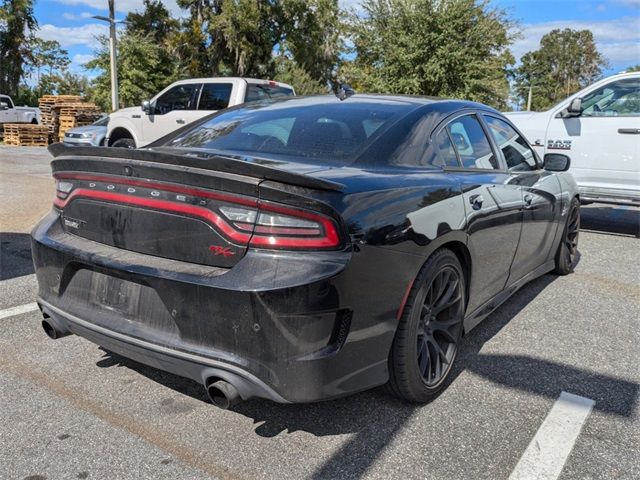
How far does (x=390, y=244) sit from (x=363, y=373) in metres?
0.56

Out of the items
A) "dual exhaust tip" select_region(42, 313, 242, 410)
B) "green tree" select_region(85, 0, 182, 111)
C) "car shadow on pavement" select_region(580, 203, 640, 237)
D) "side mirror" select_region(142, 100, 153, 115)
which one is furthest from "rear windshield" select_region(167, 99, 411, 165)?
"green tree" select_region(85, 0, 182, 111)

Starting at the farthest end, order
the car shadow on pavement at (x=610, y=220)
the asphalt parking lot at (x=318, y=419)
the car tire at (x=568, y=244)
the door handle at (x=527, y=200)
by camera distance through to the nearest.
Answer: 1. the car shadow on pavement at (x=610, y=220)
2. the car tire at (x=568, y=244)
3. the door handle at (x=527, y=200)
4. the asphalt parking lot at (x=318, y=419)

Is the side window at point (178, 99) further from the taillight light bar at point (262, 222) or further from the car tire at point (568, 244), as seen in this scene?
the taillight light bar at point (262, 222)

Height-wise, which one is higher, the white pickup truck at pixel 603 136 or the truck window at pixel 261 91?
the truck window at pixel 261 91

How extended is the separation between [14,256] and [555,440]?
5057mm

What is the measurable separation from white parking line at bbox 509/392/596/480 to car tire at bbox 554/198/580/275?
236 centimetres

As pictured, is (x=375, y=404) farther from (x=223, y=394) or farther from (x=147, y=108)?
(x=147, y=108)

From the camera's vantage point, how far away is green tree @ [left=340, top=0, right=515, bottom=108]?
18.9m

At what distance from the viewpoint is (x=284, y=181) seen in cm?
213

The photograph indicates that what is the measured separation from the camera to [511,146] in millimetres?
4113

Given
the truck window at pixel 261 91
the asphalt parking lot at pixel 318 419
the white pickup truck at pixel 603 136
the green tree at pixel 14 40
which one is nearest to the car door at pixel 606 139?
the white pickup truck at pixel 603 136

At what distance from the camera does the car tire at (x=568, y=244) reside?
5.07m

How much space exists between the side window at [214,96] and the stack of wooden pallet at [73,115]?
12.9 metres

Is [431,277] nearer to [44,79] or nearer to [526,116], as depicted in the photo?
[526,116]
